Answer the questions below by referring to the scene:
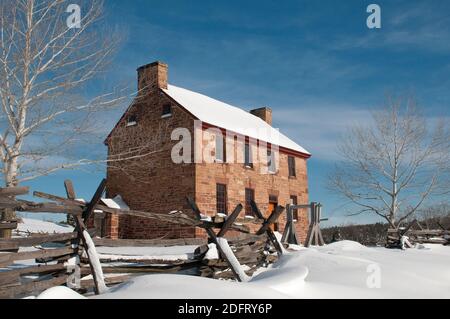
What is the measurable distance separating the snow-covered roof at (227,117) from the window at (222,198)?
113 inches

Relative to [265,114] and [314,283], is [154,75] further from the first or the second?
[314,283]

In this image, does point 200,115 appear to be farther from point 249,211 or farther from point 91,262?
point 91,262

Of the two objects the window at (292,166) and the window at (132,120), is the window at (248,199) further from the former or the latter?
the window at (132,120)

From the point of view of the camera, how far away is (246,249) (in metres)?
10.3

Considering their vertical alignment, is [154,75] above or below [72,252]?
above

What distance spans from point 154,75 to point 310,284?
17.4m

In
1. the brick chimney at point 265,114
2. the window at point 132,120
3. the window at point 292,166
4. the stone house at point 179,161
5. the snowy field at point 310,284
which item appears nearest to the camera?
the snowy field at point 310,284

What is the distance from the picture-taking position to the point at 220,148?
21.2m

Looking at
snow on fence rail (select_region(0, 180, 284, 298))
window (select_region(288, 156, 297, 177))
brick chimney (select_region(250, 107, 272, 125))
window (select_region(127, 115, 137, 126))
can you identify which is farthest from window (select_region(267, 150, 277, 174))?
snow on fence rail (select_region(0, 180, 284, 298))

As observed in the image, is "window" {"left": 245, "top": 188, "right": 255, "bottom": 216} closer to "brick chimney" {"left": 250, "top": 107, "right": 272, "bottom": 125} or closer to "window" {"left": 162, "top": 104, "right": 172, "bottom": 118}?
"window" {"left": 162, "top": 104, "right": 172, "bottom": 118}

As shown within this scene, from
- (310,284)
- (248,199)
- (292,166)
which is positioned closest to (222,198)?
(248,199)

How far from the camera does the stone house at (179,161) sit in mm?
19938

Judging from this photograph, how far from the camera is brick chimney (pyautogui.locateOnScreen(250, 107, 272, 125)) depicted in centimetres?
3011

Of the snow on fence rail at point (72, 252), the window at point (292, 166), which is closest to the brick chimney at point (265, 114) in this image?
the window at point (292, 166)
